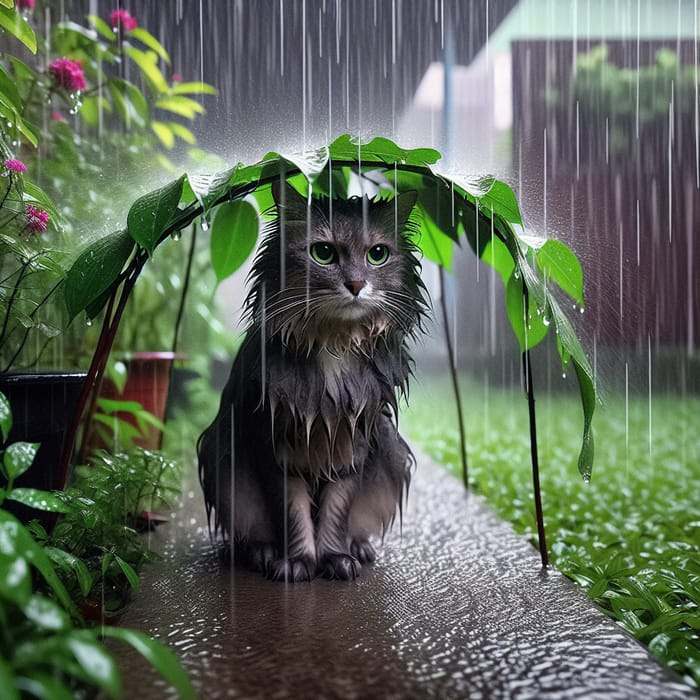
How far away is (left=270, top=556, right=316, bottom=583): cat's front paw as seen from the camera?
134 cm

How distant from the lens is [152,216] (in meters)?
1.11

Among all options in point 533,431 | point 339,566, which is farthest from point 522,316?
point 339,566

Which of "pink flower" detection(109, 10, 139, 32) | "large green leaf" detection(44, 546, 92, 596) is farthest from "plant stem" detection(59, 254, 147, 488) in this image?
"pink flower" detection(109, 10, 139, 32)

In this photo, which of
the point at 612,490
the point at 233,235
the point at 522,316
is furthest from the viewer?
the point at 612,490

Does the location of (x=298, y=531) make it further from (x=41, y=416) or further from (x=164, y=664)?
(x=164, y=664)

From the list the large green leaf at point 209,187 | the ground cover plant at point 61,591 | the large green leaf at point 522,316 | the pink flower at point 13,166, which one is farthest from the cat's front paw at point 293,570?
the pink flower at point 13,166

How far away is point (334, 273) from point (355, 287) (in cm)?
6

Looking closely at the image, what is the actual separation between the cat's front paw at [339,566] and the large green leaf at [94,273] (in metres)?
0.72

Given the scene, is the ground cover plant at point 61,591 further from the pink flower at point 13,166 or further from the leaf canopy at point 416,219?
the pink flower at point 13,166

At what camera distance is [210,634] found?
107 centimetres

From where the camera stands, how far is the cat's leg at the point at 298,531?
4.49 ft

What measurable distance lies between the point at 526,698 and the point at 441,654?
6.5 inches

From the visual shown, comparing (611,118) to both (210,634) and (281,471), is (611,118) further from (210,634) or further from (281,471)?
(210,634)

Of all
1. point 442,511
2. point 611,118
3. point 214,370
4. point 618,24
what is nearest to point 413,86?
point 611,118
